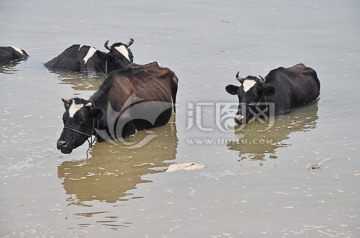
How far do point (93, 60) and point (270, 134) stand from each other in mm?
5897

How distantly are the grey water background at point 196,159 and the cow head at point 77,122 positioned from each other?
9.5 inches

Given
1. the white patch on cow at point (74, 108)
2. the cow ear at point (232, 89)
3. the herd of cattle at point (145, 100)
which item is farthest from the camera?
the cow ear at point (232, 89)

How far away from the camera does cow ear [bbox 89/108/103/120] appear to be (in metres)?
12.0

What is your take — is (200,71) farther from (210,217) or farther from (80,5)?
(80,5)

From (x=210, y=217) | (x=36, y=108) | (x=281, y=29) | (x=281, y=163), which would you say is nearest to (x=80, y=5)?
(x=281, y=29)

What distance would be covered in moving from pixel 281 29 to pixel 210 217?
13.9 metres

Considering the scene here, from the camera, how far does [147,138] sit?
12.9 meters

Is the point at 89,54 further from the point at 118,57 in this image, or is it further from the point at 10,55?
the point at 10,55

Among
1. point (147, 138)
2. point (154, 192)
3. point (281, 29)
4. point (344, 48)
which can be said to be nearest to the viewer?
point (154, 192)

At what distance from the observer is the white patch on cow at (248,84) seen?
13.7m

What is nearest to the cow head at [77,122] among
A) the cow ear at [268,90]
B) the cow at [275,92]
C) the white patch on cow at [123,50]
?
the cow at [275,92]

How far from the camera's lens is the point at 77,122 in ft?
38.9

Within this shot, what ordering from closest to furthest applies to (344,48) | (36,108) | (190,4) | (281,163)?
1. (281,163)
2. (36,108)
3. (344,48)
4. (190,4)

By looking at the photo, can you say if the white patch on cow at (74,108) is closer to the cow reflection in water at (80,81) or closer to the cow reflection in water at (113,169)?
the cow reflection in water at (113,169)
